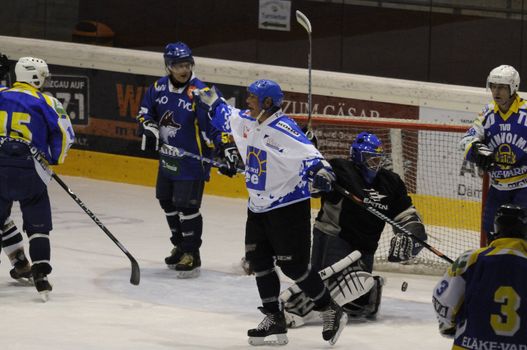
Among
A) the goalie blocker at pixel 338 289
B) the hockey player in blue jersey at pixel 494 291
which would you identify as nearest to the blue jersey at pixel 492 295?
the hockey player in blue jersey at pixel 494 291

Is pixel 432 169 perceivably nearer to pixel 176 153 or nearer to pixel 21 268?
pixel 176 153

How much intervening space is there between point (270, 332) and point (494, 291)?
2.20 metres

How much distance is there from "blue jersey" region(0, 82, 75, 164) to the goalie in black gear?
4.46 feet

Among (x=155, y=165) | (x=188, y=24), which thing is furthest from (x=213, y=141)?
(x=188, y=24)

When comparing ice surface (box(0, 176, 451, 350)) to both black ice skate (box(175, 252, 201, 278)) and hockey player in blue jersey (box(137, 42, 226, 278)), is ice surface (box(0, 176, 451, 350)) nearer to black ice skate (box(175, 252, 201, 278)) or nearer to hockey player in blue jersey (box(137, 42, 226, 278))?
black ice skate (box(175, 252, 201, 278))

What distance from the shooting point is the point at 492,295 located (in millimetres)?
3520

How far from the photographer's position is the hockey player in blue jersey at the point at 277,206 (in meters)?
5.44

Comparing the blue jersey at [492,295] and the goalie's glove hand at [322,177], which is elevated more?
the goalie's glove hand at [322,177]

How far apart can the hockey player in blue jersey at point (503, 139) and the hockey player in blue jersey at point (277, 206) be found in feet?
3.54

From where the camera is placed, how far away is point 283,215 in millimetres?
5465

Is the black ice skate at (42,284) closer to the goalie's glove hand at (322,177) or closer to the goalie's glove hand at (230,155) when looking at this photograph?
the goalie's glove hand at (230,155)

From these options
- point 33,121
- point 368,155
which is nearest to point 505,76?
point 368,155

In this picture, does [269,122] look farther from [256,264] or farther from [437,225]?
[437,225]

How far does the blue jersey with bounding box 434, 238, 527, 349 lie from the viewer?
3.51m
